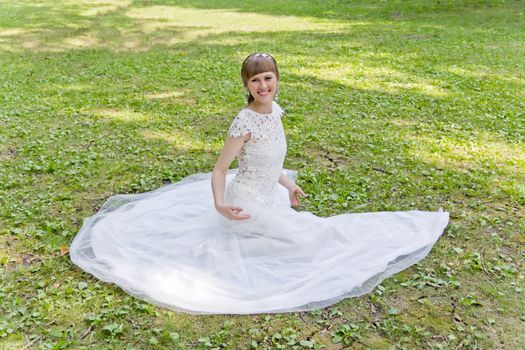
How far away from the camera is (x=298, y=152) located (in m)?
6.23

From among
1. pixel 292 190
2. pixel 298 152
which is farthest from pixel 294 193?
pixel 298 152

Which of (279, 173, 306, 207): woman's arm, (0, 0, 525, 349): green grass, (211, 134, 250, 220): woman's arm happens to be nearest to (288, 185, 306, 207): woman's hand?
(279, 173, 306, 207): woman's arm

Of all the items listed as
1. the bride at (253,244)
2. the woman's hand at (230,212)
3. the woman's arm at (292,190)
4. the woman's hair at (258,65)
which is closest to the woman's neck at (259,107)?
the bride at (253,244)

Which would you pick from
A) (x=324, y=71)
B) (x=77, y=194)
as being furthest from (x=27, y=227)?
(x=324, y=71)

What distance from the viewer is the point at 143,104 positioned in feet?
26.2

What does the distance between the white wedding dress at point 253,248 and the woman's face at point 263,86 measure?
0.53 ft

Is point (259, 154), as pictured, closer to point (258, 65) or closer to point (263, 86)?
point (263, 86)

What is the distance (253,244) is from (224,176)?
544 millimetres

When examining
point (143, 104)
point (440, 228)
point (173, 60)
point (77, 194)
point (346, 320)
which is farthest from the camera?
point (173, 60)

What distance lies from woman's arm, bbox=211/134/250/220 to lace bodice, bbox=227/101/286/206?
6 centimetres

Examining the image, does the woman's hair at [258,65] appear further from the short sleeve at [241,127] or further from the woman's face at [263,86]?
the short sleeve at [241,127]

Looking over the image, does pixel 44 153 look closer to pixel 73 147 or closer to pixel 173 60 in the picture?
pixel 73 147

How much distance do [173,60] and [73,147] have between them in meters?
4.82

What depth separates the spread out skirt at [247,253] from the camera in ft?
11.9
